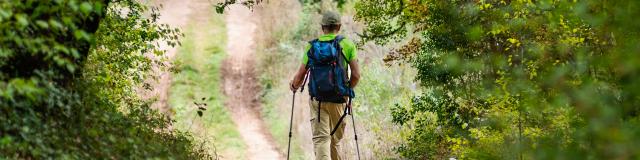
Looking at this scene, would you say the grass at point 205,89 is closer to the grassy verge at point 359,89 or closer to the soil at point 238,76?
the soil at point 238,76

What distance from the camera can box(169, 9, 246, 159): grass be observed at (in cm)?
1605

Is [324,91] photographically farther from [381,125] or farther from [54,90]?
[381,125]

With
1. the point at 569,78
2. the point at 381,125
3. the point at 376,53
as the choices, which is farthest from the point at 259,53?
the point at 569,78

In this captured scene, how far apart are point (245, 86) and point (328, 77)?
1239cm

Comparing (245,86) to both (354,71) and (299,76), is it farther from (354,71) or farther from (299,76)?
(354,71)

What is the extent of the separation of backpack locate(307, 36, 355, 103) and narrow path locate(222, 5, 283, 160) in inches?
290

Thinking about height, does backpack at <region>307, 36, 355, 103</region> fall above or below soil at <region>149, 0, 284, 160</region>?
below

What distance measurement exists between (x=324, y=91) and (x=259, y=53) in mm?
13781

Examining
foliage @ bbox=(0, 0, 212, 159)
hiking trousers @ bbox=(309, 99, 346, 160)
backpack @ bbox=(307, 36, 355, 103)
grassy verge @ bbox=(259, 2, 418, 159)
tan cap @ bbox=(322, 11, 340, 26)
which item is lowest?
foliage @ bbox=(0, 0, 212, 159)

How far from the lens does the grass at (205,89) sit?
16.0 meters

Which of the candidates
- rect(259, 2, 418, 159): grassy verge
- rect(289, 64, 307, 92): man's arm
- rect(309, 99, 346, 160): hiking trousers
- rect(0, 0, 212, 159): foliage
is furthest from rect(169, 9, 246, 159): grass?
rect(0, 0, 212, 159): foliage

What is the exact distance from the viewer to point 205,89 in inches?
A: 768

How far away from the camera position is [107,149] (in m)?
5.22

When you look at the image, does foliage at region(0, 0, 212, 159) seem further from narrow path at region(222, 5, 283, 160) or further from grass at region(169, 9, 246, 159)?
narrow path at region(222, 5, 283, 160)
